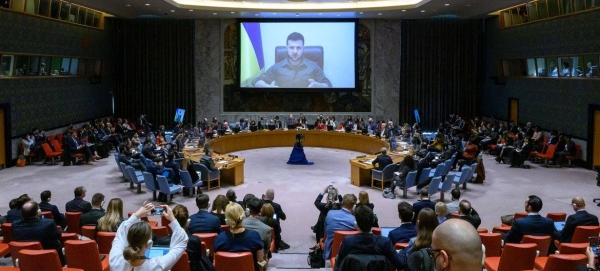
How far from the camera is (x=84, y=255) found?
595cm

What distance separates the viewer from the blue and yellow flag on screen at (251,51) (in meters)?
25.0

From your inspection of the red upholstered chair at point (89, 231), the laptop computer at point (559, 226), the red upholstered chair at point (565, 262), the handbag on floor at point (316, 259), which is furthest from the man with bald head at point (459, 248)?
the laptop computer at point (559, 226)

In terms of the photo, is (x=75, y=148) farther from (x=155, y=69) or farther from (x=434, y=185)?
(x=434, y=185)

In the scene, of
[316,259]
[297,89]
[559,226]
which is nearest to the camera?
[316,259]

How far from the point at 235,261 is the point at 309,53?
20096 mm

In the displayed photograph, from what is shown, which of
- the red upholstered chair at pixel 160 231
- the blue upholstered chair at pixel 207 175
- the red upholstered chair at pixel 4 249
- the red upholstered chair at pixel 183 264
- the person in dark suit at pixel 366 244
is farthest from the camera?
the blue upholstered chair at pixel 207 175

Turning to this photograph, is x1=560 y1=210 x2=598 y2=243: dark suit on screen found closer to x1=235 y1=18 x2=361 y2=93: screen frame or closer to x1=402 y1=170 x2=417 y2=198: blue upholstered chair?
x1=402 y1=170 x2=417 y2=198: blue upholstered chair

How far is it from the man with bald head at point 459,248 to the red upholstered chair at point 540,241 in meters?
4.64

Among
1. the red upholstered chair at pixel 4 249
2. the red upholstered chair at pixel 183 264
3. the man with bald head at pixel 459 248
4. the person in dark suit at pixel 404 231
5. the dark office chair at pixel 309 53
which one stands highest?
the dark office chair at pixel 309 53

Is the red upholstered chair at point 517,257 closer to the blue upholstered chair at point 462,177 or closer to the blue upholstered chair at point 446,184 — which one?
the blue upholstered chair at point 446,184

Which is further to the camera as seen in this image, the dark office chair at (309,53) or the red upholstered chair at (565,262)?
the dark office chair at (309,53)

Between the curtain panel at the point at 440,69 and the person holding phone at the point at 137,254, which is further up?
the curtain panel at the point at 440,69

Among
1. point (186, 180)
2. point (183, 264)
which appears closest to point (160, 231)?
point (183, 264)

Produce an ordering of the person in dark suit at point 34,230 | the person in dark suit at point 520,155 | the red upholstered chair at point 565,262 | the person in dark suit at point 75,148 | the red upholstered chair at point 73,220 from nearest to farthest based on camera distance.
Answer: the red upholstered chair at point 565,262 < the person in dark suit at point 34,230 < the red upholstered chair at point 73,220 < the person in dark suit at point 520,155 < the person in dark suit at point 75,148
